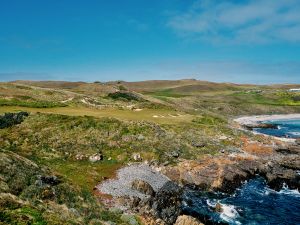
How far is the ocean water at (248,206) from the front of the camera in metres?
40.3

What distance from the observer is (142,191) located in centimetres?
4422

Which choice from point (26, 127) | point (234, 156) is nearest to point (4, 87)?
point (26, 127)

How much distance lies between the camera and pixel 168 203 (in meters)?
41.6

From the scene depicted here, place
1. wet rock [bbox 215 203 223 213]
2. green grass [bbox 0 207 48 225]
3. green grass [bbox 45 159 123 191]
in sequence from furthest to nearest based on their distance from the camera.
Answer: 1. green grass [bbox 45 159 123 191]
2. wet rock [bbox 215 203 223 213]
3. green grass [bbox 0 207 48 225]

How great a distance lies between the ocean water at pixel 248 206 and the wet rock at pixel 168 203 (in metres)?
1.21

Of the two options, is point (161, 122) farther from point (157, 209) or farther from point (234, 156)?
point (157, 209)

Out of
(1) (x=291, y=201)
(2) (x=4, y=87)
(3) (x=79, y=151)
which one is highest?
(2) (x=4, y=87)

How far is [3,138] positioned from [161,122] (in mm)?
32890

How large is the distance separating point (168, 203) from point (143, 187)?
4.32m

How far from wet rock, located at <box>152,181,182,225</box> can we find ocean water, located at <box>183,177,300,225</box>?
121cm

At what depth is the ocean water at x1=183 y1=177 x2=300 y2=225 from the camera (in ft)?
132

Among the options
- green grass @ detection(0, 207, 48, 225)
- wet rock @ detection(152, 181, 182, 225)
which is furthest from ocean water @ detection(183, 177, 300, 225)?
green grass @ detection(0, 207, 48, 225)

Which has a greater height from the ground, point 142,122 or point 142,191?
point 142,122

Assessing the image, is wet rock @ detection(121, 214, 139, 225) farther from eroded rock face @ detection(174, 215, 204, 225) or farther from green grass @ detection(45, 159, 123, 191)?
green grass @ detection(45, 159, 123, 191)
